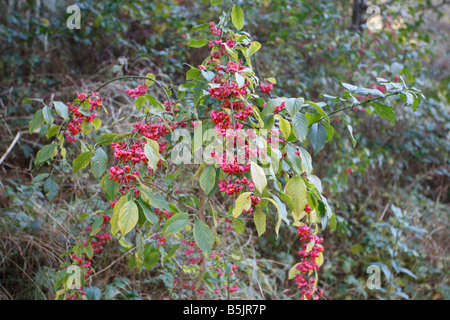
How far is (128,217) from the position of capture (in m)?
0.97

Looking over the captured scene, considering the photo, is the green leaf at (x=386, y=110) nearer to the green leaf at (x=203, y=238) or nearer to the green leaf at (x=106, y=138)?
the green leaf at (x=203, y=238)

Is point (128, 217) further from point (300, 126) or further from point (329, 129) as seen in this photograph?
point (329, 129)

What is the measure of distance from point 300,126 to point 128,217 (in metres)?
0.50

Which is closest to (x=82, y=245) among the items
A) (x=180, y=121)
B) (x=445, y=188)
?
(x=180, y=121)

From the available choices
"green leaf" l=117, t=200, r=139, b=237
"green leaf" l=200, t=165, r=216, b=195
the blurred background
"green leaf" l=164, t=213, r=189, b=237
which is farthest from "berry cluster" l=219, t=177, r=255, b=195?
the blurred background

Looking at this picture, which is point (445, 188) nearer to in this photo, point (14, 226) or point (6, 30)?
point (14, 226)

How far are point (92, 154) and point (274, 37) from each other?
2629 mm

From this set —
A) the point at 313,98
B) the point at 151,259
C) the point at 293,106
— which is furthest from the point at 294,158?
the point at 313,98

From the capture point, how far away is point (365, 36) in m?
3.39

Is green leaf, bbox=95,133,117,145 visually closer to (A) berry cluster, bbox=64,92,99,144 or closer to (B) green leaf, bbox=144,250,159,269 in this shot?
(A) berry cluster, bbox=64,92,99,144

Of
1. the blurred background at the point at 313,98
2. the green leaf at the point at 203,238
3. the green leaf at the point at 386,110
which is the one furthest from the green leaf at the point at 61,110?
the blurred background at the point at 313,98

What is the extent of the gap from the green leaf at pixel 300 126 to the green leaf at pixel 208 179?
0.25m

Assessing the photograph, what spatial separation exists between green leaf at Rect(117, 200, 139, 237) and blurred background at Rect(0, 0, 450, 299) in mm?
1310

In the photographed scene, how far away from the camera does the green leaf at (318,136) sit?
3.65 ft
